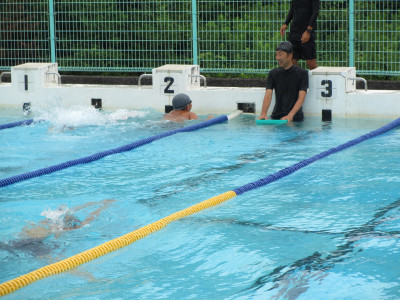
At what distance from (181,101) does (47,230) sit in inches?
199

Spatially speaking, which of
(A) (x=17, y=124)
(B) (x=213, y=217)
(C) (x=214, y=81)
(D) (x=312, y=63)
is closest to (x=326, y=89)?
(D) (x=312, y=63)

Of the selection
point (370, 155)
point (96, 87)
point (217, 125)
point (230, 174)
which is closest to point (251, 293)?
point (230, 174)

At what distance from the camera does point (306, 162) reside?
290 inches

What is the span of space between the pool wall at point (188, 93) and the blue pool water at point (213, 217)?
1258mm

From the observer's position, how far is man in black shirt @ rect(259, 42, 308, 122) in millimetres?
10031

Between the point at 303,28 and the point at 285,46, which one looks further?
the point at 303,28

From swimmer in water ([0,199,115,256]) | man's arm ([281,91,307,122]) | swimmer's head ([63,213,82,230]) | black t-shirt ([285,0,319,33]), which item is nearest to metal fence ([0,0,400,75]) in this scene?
black t-shirt ([285,0,319,33])

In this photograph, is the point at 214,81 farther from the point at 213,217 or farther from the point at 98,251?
the point at 98,251

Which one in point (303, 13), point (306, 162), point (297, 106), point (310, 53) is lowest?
point (306, 162)

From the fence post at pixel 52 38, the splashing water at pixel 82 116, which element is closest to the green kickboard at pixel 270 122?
the splashing water at pixel 82 116

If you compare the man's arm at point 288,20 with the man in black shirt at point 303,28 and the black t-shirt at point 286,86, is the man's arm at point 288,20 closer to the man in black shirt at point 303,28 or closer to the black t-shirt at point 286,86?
the man in black shirt at point 303,28

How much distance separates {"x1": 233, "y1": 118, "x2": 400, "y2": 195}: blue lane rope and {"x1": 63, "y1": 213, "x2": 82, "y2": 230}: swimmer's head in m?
1.47

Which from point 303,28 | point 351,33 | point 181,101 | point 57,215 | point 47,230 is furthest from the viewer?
point 351,33

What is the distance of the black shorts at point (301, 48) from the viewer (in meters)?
10.5
